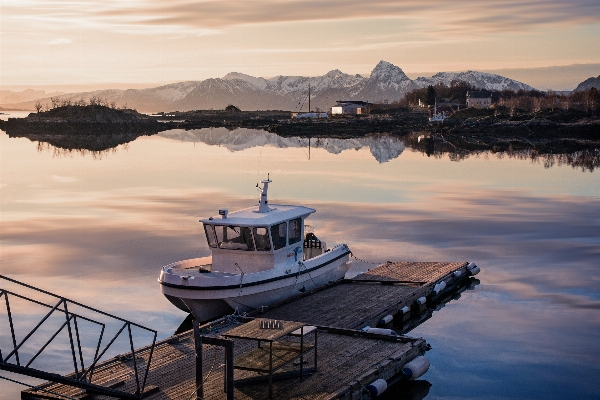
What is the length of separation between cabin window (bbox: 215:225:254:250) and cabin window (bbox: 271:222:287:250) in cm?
60

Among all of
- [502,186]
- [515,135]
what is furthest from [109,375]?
[515,135]

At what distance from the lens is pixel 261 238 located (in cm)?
2172

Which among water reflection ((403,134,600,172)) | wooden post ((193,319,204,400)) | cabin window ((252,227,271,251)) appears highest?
cabin window ((252,227,271,251))

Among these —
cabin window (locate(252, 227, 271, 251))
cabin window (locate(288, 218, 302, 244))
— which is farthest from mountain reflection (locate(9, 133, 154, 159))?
cabin window (locate(252, 227, 271, 251))

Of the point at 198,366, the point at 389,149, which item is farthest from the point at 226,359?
the point at 389,149

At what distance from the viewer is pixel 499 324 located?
21875 mm

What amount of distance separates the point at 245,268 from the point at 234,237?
879 mm

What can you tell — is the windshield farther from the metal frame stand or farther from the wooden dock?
the metal frame stand

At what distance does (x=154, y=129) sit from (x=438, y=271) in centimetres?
11942

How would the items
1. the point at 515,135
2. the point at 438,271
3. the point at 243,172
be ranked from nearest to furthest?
the point at 438,271, the point at 243,172, the point at 515,135

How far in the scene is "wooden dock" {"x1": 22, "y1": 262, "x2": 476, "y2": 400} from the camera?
14977 millimetres

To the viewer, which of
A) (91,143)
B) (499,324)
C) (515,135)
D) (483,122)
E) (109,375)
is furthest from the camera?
(483,122)

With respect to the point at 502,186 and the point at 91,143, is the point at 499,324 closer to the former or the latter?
the point at 502,186

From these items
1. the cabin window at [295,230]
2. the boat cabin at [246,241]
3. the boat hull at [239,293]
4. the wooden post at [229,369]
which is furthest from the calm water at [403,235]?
the wooden post at [229,369]
